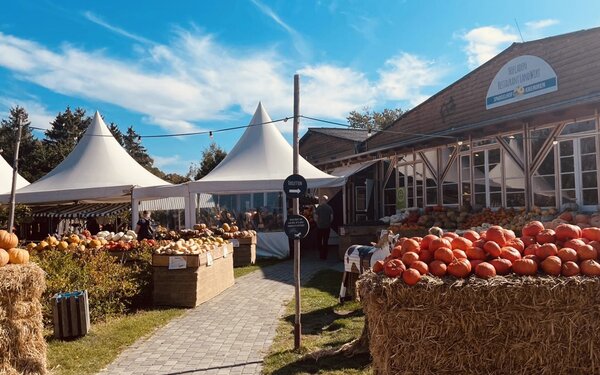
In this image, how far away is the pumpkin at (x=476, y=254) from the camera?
153 inches

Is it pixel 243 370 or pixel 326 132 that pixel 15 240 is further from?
pixel 326 132

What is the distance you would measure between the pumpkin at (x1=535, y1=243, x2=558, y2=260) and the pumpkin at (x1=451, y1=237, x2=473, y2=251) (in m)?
0.52

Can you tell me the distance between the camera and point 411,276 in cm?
357

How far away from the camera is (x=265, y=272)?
1212 cm

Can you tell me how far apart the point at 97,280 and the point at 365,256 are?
396cm

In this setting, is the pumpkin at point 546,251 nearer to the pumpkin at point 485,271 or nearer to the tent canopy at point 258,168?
the pumpkin at point 485,271

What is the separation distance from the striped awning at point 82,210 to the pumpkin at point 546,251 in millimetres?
17371

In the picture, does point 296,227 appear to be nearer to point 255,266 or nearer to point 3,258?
point 3,258

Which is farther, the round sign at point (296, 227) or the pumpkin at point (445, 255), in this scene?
the round sign at point (296, 227)

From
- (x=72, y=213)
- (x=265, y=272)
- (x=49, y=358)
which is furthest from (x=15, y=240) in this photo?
(x=72, y=213)

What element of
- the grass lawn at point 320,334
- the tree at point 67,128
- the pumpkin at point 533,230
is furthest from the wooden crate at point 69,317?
the tree at point 67,128

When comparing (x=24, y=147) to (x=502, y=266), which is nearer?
(x=502, y=266)

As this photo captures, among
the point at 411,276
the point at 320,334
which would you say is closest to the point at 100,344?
the point at 320,334

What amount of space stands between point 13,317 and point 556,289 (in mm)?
4643
